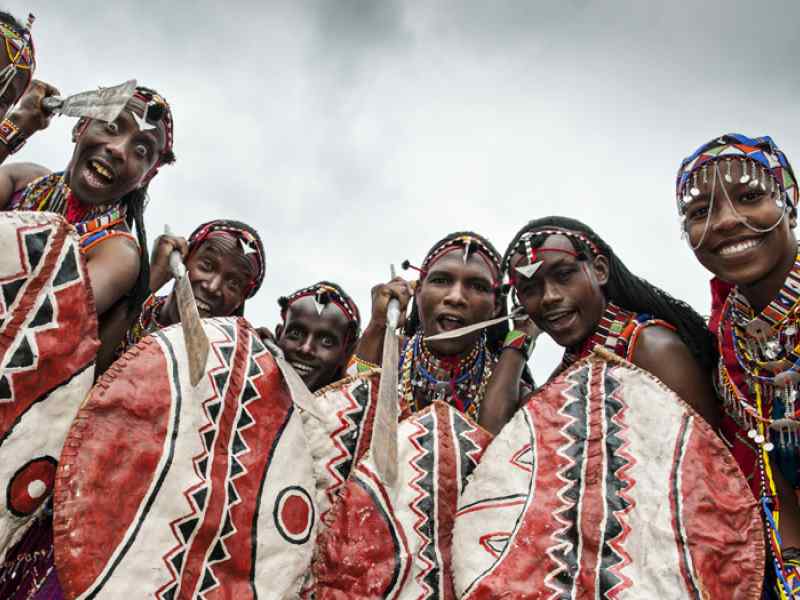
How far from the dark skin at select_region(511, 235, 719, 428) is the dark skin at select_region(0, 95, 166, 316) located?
172cm

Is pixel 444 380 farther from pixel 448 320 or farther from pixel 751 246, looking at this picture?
pixel 751 246

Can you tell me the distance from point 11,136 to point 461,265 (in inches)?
90.2

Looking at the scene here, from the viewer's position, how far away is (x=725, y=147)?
251 cm

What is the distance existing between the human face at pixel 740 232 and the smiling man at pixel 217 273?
2.30 meters

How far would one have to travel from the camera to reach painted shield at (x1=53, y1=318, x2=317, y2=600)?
171cm

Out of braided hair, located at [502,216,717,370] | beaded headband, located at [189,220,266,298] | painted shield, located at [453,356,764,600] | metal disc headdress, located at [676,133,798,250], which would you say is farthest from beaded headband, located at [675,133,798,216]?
beaded headband, located at [189,220,266,298]

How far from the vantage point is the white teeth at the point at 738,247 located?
7.76 feet

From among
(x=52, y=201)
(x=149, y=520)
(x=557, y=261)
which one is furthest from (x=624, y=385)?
(x=52, y=201)

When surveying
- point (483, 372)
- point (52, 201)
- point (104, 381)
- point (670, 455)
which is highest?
point (52, 201)

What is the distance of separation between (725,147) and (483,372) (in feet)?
5.39

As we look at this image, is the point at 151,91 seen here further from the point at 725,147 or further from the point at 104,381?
the point at 725,147

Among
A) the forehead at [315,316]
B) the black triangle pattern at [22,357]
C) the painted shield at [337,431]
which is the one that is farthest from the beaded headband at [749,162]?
the black triangle pattern at [22,357]

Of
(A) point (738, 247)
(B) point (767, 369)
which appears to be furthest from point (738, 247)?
(B) point (767, 369)

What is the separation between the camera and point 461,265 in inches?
135
